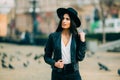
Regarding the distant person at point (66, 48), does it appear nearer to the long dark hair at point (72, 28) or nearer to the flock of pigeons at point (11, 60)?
the long dark hair at point (72, 28)

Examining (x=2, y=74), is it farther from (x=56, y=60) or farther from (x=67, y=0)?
(x=67, y=0)

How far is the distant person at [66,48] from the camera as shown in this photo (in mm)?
5367

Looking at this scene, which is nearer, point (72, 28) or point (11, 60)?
point (72, 28)

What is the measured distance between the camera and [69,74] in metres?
5.38

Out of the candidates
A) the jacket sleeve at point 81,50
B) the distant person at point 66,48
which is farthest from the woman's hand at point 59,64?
the jacket sleeve at point 81,50

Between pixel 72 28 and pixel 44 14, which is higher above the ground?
pixel 72 28

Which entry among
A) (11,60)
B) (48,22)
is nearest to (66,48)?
(11,60)

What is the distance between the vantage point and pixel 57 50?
5.41 metres

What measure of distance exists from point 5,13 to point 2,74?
4221 cm

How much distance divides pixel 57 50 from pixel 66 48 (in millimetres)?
111

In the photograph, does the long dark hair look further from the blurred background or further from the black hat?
the blurred background

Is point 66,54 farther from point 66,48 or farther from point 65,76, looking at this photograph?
point 65,76

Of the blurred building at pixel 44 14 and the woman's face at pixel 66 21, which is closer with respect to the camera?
the woman's face at pixel 66 21

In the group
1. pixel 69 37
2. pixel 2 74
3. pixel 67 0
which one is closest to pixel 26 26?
pixel 67 0
